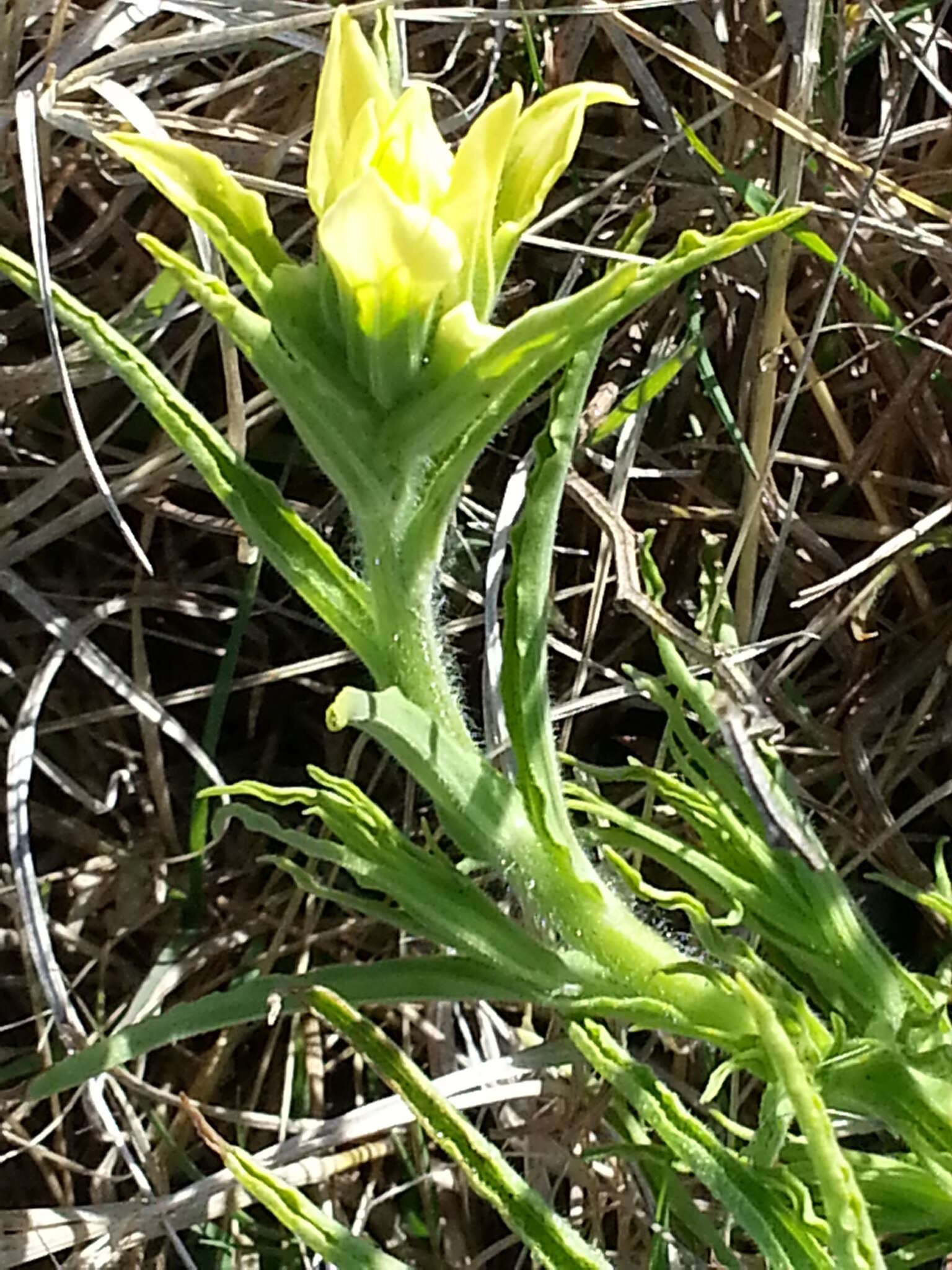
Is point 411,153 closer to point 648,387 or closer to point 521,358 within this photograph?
point 521,358

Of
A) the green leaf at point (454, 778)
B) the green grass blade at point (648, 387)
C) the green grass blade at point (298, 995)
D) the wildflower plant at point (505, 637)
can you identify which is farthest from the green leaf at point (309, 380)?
the green grass blade at point (648, 387)

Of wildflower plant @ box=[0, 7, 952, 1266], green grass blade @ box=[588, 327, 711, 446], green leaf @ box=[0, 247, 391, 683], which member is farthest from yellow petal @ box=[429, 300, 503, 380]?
green grass blade @ box=[588, 327, 711, 446]

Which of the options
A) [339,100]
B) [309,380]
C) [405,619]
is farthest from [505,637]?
[339,100]

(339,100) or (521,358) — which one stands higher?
(339,100)

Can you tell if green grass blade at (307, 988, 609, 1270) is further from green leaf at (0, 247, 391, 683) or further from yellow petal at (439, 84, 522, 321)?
yellow petal at (439, 84, 522, 321)

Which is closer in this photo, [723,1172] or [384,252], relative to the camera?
[384,252]

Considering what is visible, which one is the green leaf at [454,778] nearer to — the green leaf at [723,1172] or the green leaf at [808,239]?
the green leaf at [723,1172]
